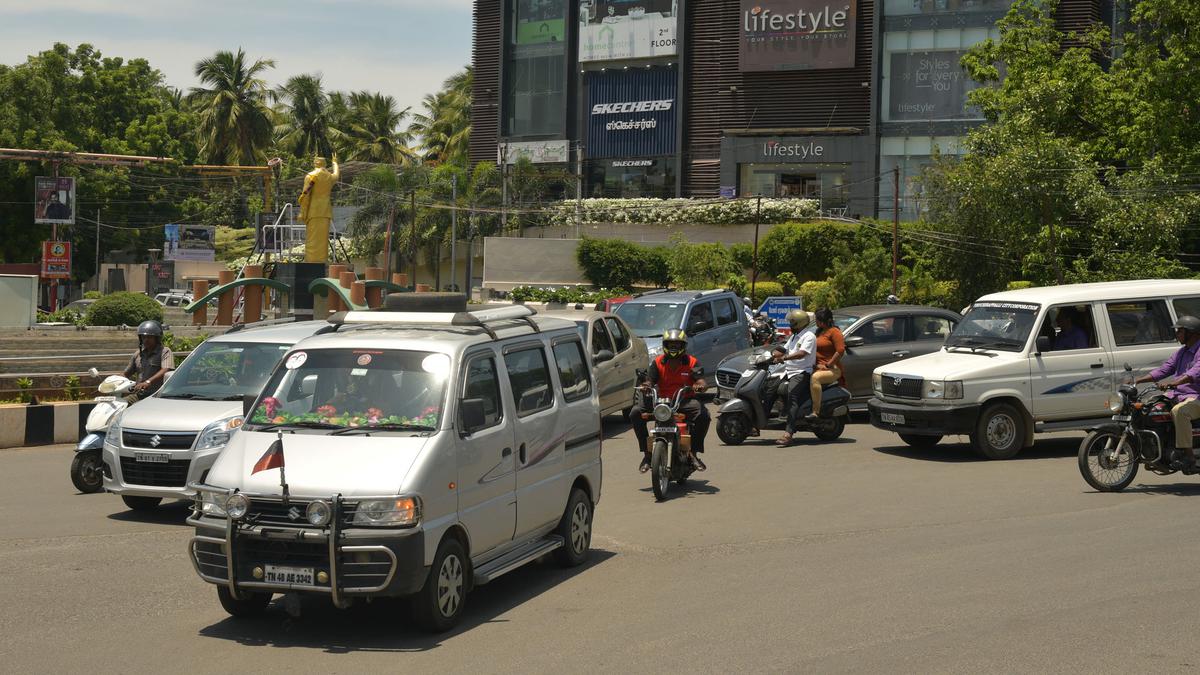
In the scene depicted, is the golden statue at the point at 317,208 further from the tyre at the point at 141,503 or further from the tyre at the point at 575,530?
the tyre at the point at 575,530

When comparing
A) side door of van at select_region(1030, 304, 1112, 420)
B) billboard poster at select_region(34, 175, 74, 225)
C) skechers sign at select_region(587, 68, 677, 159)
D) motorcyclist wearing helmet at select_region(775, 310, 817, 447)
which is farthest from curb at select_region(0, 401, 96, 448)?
skechers sign at select_region(587, 68, 677, 159)

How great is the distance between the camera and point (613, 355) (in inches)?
706

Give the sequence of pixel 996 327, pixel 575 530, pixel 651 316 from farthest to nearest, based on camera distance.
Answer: pixel 651 316 → pixel 996 327 → pixel 575 530

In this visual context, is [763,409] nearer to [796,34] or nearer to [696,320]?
[696,320]

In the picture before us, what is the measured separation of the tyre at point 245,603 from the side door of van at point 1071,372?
1028 centimetres

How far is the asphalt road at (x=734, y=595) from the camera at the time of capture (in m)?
6.77

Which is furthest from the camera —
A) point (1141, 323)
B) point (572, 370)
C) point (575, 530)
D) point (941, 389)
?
point (1141, 323)

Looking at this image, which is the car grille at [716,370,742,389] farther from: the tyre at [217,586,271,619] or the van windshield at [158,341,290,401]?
the tyre at [217,586,271,619]

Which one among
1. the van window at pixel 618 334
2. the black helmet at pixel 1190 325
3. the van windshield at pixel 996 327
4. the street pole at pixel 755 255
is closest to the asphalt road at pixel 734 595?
the black helmet at pixel 1190 325

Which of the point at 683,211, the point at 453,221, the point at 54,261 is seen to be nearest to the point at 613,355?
the point at 453,221

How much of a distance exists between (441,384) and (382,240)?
2237 inches

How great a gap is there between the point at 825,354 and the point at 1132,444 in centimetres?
520

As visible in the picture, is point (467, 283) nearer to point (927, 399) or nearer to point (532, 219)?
point (532, 219)

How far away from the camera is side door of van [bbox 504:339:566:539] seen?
8.41m
